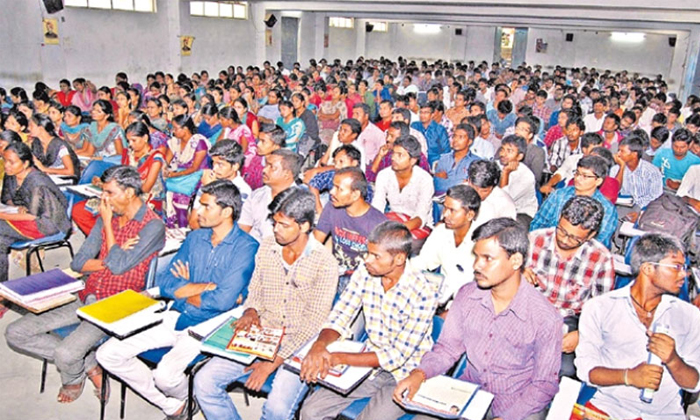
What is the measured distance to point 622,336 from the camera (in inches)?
96.3

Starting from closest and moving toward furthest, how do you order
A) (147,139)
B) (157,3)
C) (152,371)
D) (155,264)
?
1. (152,371)
2. (155,264)
3. (147,139)
4. (157,3)

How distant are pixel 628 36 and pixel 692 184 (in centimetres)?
2198

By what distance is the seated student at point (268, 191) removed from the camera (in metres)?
4.02

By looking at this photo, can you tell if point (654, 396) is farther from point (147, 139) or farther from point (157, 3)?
point (157, 3)

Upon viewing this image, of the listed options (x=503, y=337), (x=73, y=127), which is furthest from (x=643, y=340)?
(x=73, y=127)

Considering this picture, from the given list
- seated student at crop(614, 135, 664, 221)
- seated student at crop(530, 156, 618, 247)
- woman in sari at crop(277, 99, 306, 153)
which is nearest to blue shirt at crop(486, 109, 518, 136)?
seated student at crop(614, 135, 664, 221)

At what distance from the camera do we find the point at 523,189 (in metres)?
4.83

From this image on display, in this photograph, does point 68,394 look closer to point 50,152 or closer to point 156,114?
point 50,152

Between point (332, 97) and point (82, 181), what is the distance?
537cm

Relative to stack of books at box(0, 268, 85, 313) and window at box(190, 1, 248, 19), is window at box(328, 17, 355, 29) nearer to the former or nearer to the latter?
window at box(190, 1, 248, 19)

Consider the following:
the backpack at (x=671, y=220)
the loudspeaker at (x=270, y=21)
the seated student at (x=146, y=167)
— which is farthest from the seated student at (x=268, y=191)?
the loudspeaker at (x=270, y=21)

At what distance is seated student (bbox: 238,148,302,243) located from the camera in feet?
13.2

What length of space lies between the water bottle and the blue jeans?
1465 mm

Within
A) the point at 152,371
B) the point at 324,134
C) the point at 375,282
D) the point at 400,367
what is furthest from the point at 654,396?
the point at 324,134
